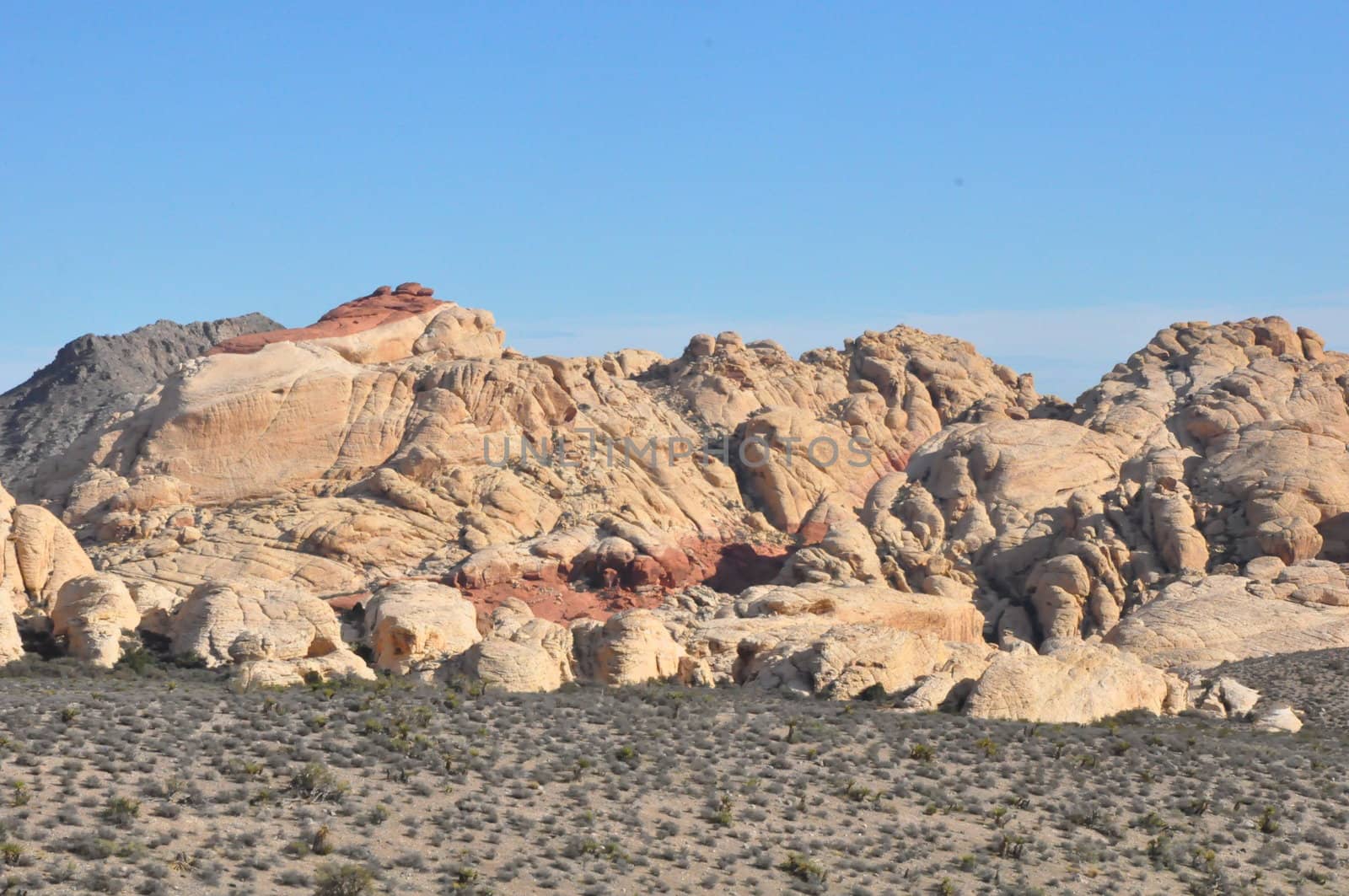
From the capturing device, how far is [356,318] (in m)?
94.3

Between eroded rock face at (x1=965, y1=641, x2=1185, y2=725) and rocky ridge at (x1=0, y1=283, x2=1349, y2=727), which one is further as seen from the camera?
rocky ridge at (x1=0, y1=283, x2=1349, y2=727)

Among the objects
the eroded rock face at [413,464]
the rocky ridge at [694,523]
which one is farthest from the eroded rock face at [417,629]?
the eroded rock face at [413,464]

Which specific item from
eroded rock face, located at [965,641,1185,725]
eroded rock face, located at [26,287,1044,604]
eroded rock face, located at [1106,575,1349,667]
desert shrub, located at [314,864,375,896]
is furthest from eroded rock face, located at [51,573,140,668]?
eroded rock face, located at [1106,575,1349,667]

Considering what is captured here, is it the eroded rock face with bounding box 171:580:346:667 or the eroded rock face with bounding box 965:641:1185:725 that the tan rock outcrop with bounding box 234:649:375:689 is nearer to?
the eroded rock face with bounding box 171:580:346:667

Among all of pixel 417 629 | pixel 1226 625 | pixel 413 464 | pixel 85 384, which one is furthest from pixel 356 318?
pixel 1226 625

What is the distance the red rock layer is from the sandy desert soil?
3065 centimetres

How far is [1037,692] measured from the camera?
6019 cm

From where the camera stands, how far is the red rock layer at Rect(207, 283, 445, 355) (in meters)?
87.8

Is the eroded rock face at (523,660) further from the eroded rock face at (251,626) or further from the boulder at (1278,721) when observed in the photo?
the boulder at (1278,721)

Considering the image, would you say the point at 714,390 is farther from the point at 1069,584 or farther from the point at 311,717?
the point at 311,717

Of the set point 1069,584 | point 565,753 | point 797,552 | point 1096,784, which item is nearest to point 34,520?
point 565,753

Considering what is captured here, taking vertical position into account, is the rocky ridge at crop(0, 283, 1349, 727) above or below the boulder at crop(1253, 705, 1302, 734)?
above

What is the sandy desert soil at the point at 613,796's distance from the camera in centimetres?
3878

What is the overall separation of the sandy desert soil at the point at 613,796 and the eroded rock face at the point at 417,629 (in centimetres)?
486
